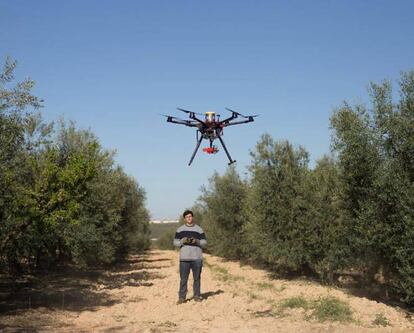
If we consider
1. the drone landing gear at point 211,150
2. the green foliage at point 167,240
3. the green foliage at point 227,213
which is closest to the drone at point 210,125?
the drone landing gear at point 211,150

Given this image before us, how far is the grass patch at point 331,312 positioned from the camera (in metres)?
9.37

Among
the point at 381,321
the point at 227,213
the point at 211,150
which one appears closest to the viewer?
the point at 381,321

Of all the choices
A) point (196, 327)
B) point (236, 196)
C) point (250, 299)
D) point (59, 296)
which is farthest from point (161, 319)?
A: point (236, 196)

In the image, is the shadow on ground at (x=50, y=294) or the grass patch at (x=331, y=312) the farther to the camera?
the shadow on ground at (x=50, y=294)

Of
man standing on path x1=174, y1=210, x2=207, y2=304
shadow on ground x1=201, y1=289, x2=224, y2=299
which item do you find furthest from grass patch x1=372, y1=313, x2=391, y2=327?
shadow on ground x1=201, y1=289, x2=224, y2=299

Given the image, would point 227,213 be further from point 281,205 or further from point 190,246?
point 190,246

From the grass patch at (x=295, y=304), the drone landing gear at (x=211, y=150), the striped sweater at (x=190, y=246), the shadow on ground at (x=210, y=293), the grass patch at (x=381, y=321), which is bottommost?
the shadow on ground at (x=210, y=293)

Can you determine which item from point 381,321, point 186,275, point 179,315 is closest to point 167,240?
point 186,275

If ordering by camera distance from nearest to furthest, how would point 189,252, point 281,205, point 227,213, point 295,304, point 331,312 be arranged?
point 331,312, point 295,304, point 189,252, point 281,205, point 227,213

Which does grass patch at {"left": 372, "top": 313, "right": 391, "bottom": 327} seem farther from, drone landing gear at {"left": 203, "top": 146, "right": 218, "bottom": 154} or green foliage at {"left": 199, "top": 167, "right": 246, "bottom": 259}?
green foliage at {"left": 199, "top": 167, "right": 246, "bottom": 259}

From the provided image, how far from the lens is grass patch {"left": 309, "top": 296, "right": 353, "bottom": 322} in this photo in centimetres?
937

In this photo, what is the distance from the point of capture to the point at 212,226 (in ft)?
111

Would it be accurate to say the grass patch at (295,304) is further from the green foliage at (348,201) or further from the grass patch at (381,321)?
the green foliage at (348,201)

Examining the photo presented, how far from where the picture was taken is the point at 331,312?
9.66 meters
